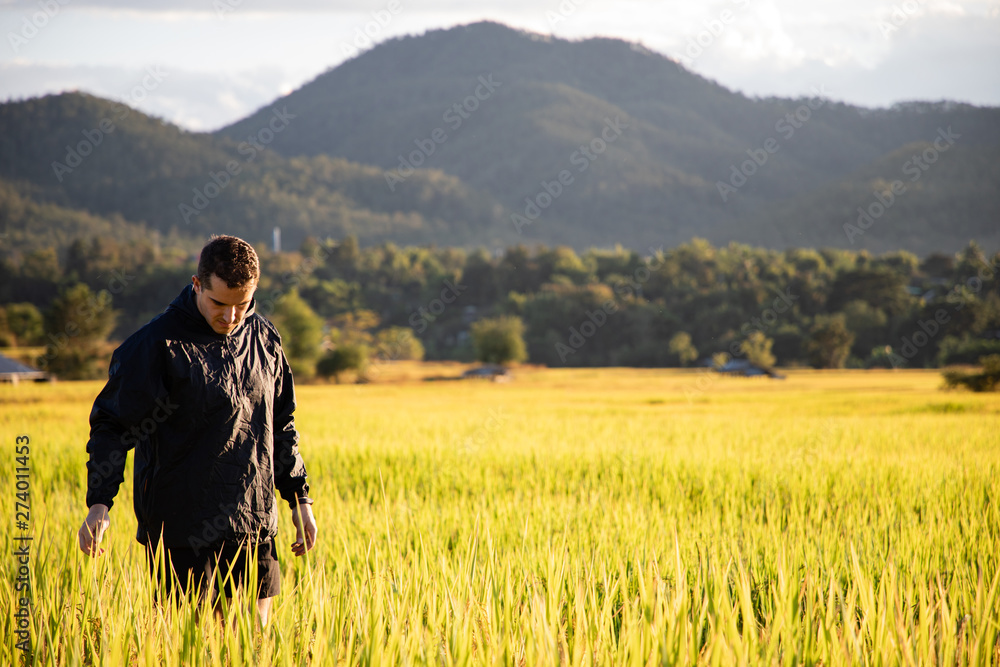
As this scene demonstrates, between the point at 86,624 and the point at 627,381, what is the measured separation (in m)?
42.9

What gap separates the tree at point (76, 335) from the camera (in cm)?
4456

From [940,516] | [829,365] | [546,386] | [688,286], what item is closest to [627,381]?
[546,386]

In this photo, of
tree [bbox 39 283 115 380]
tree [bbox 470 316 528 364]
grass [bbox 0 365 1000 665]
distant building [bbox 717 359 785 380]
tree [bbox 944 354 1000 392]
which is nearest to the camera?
grass [bbox 0 365 1000 665]

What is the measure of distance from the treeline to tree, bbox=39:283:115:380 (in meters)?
0.17

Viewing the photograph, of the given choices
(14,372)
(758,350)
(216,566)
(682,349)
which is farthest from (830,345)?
(216,566)

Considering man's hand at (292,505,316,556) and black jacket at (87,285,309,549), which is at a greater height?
black jacket at (87,285,309,549)

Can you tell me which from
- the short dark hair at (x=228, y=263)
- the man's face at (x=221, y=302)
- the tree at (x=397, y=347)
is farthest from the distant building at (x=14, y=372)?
the short dark hair at (x=228, y=263)

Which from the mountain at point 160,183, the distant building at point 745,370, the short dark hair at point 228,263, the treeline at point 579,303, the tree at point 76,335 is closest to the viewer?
the short dark hair at point 228,263

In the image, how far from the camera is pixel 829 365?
58000 mm

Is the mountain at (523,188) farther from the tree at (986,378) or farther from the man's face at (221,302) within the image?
the man's face at (221,302)

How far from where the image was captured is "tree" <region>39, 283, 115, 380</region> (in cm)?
4456

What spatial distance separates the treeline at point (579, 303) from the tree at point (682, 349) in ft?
0.42

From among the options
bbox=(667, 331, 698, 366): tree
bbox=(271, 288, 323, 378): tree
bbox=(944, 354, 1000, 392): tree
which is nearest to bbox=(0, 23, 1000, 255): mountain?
bbox=(271, 288, 323, 378): tree

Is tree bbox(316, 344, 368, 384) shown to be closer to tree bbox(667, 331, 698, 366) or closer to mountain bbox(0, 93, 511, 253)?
tree bbox(667, 331, 698, 366)
